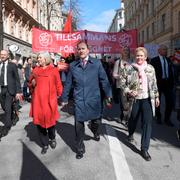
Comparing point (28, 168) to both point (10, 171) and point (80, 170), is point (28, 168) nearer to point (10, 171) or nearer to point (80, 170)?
point (10, 171)

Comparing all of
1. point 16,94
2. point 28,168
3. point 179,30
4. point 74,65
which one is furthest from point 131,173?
point 179,30

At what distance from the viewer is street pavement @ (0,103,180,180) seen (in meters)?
5.16

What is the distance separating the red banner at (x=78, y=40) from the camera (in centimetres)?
1417

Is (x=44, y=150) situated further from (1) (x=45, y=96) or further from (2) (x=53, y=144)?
(1) (x=45, y=96)

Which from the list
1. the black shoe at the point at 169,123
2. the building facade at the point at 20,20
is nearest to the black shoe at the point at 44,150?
the black shoe at the point at 169,123

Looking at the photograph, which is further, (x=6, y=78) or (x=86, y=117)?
(x=6, y=78)

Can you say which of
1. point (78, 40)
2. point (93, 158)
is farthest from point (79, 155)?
point (78, 40)

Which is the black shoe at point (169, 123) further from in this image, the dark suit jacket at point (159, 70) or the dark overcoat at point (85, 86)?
the dark overcoat at point (85, 86)

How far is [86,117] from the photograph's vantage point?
611 cm

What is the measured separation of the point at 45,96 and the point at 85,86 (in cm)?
77

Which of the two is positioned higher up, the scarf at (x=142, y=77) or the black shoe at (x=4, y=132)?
the scarf at (x=142, y=77)

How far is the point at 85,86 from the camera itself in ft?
19.8

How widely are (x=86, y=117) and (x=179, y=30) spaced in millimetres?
30694

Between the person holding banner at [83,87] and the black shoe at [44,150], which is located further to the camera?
the black shoe at [44,150]
